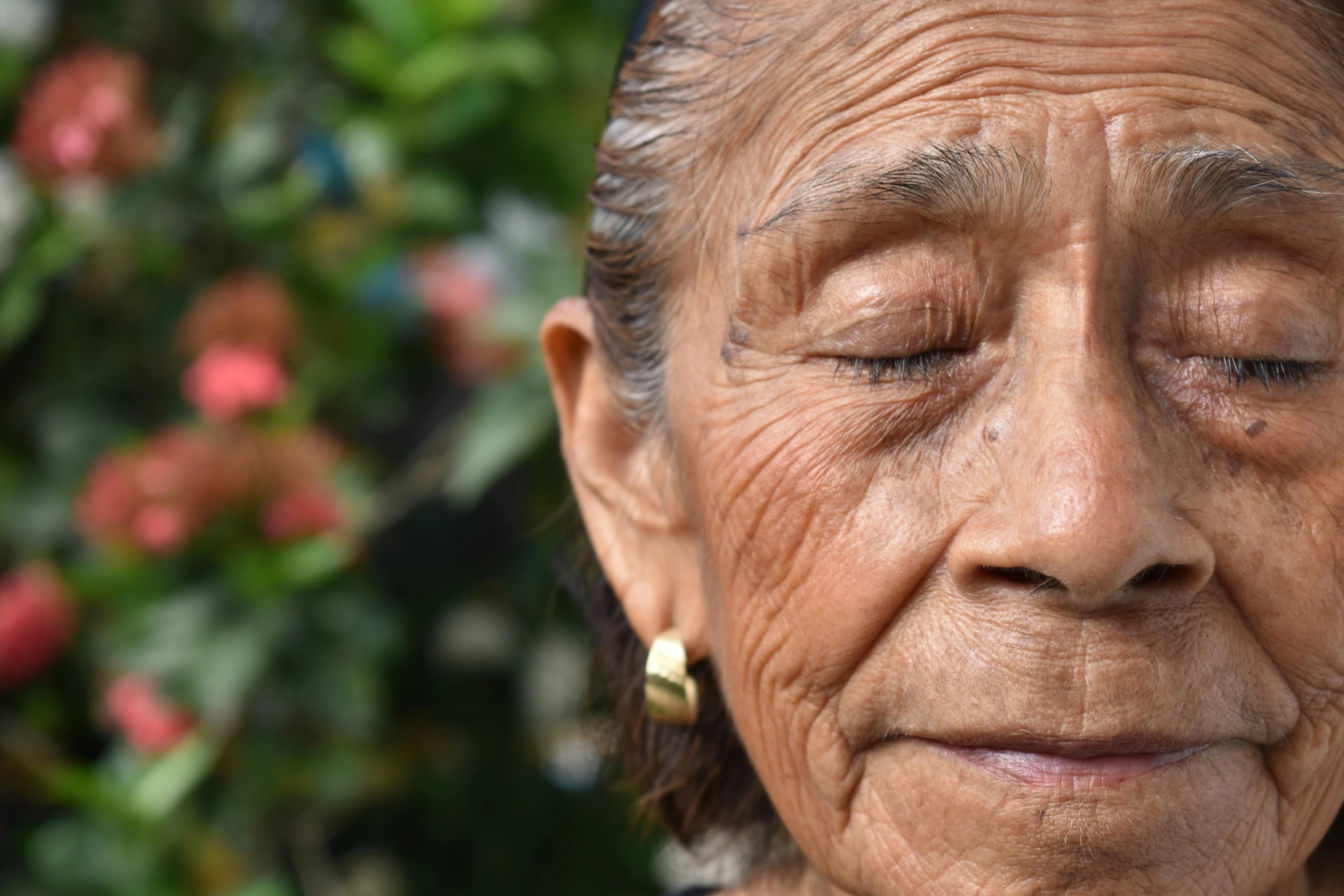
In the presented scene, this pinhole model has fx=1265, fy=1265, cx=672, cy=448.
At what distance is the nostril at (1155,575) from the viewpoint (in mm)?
1446

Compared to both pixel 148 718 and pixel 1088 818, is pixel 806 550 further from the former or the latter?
pixel 148 718

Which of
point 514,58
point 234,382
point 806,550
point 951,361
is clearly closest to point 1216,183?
point 951,361

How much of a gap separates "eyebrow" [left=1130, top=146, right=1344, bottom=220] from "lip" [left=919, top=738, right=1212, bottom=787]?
63 cm

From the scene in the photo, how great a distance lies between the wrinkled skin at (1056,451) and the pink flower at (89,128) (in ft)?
7.79

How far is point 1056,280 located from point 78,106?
287cm

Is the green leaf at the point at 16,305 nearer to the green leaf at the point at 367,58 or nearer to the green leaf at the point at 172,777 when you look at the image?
the green leaf at the point at 367,58

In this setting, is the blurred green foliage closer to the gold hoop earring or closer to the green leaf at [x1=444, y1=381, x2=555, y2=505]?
the green leaf at [x1=444, y1=381, x2=555, y2=505]

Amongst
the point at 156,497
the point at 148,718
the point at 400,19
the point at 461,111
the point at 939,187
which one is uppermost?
the point at 939,187

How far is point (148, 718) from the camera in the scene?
124 inches

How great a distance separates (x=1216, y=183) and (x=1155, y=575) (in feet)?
1.52

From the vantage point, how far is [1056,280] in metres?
1.50

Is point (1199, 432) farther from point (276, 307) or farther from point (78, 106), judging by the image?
point (78, 106)

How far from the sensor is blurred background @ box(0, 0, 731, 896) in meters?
3.14

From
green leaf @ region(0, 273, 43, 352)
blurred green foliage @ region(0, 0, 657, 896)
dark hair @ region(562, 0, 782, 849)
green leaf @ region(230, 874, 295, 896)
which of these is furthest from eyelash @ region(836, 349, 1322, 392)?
green leaf @ region(0, 273, 43, 352)
